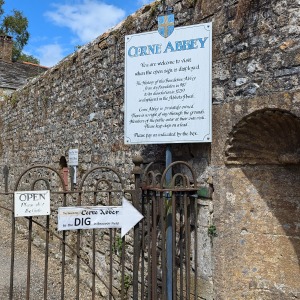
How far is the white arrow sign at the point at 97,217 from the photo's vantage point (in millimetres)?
2973

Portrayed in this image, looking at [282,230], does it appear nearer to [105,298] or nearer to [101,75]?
[105,298]

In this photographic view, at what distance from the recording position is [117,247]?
491 cm

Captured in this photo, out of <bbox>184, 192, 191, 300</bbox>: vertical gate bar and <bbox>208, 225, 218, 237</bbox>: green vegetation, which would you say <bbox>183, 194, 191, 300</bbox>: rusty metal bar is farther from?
<bbox>208, 225, 218, 237</bbox>: green vegetation

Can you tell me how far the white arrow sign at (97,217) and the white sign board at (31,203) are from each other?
0.40 ft

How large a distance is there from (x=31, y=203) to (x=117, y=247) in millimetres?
2224

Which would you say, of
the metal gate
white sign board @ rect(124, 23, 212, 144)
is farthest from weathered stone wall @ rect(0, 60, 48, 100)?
white sign board @ rect(124, 23, 212, 144)

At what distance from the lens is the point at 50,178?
785 cm

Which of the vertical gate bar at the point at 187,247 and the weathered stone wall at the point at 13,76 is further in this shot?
the weathered stone wall at the point at 13,76

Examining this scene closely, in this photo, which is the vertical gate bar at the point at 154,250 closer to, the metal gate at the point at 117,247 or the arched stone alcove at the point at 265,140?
the metal gate at the point at 117,247

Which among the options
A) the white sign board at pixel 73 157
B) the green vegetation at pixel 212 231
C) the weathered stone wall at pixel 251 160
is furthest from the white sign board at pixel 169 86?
the white sign board at pixel 73 157

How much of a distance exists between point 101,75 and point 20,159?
201 inches

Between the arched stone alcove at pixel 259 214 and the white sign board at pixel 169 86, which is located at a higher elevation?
Result: the white sign board at pixel 169 86

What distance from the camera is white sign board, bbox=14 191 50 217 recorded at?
2.85m

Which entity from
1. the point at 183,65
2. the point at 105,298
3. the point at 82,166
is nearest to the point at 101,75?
the point at 82,166
